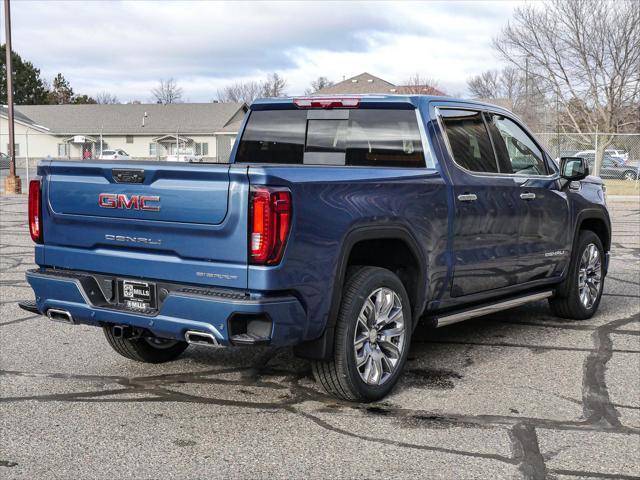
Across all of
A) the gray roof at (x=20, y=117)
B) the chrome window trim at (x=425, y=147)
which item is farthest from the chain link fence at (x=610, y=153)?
the gray roof at (x=20, y=117)

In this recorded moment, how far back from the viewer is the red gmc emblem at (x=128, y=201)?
4789 mm

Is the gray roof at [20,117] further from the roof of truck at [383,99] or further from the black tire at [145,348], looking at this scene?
the black tire at [145,348]

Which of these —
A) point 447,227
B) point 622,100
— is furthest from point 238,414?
point 622,100

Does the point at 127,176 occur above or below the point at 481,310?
above

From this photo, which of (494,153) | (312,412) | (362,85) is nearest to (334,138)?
(494,153)

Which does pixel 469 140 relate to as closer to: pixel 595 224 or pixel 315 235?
pixel 315 235

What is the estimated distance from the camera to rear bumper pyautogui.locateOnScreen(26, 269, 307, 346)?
4496 mm

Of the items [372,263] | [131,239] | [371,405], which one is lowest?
[371,405]

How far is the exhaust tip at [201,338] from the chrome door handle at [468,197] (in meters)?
2.25

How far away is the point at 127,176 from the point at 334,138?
6.50 ft

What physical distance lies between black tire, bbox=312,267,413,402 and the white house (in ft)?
187

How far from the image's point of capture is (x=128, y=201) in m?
4.89

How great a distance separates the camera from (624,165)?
35.1m

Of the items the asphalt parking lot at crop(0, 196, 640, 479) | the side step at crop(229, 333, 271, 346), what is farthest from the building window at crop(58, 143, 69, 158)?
the side step at crop(229, 333, 271, 346)
